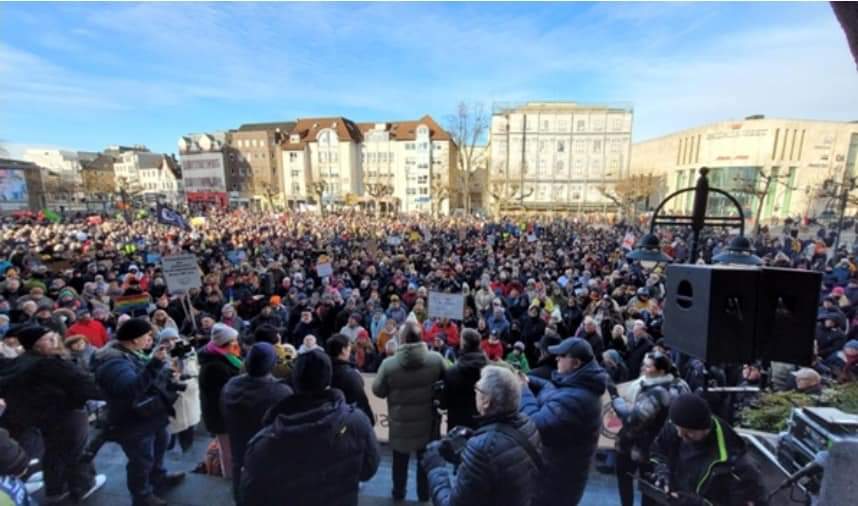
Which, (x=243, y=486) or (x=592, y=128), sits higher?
(x=592, y=128)

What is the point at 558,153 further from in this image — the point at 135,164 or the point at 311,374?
the point at 135,164

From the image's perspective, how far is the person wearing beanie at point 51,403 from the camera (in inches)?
107

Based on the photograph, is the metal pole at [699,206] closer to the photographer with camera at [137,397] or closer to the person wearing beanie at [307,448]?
the person wearing beanie at [307,448]

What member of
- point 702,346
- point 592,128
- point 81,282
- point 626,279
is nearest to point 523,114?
point 592,128

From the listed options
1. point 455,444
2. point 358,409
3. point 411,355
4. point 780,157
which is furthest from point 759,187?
point 358,409

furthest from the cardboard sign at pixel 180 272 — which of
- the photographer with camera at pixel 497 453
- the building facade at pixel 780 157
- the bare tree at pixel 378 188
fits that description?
the building facade at pixel 780 157

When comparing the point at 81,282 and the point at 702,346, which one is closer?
the point at 702,346

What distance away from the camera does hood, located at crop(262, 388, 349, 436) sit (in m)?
1.96

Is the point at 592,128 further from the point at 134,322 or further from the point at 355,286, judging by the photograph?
the point at 134,322

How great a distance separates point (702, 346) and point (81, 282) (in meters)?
12.1

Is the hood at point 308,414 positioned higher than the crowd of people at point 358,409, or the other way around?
the hood at point 308,414

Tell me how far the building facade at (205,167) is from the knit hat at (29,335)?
62.0m

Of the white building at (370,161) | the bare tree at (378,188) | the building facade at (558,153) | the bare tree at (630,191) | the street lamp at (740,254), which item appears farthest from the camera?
the white building at (370,161)

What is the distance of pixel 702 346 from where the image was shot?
2223mm
